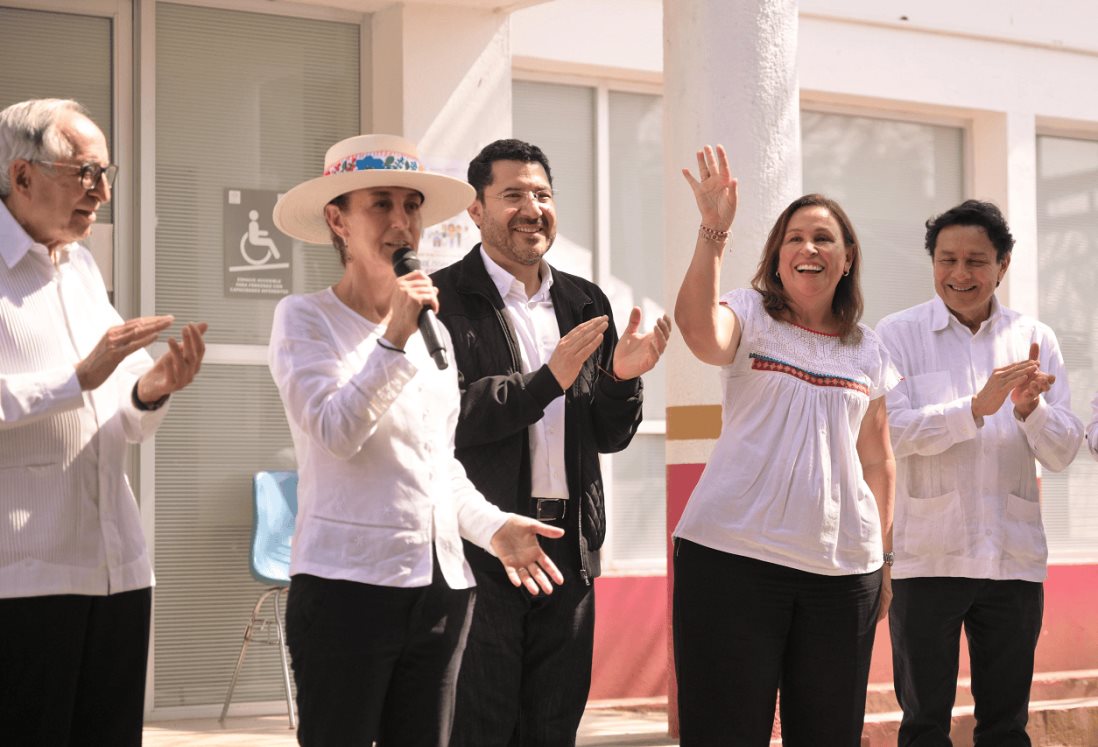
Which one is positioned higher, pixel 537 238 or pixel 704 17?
pixel 704 17

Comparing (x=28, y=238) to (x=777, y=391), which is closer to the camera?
(x=28, y=238)

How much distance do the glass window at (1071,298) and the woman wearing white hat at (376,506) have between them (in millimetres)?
7432

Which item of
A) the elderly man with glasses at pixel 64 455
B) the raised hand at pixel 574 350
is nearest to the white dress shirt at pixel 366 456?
the elderly man with glasses at pixel 64 455

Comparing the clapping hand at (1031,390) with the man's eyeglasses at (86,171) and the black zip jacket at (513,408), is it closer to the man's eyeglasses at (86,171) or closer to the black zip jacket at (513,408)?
the black zip jacket at (513,408)

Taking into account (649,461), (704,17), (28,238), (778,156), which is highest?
(704,17)

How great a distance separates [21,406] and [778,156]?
167 inches

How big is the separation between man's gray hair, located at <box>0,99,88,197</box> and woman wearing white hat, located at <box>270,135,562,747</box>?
554mm

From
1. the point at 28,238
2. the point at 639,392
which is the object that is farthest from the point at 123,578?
the point at 639,392

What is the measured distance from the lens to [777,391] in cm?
456

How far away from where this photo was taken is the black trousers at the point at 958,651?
5672 millimetres

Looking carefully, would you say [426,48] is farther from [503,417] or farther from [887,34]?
[503,417]

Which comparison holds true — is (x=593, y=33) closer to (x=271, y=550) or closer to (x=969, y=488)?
(x=271, y=550)

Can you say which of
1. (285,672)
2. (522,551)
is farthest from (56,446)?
(285,672)

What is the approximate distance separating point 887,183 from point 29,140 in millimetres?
7188
